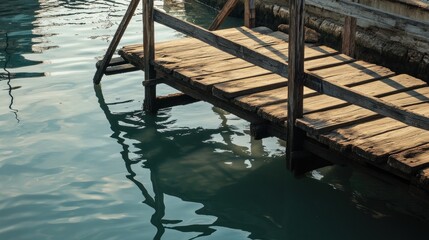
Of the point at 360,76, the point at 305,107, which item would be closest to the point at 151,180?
the point at 305,107

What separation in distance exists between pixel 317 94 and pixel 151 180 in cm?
→ 200

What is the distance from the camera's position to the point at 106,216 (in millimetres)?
8078

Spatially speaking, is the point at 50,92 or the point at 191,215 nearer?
the point at 191,215

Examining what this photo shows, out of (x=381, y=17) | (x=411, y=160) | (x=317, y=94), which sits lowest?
(x=317, y=94)

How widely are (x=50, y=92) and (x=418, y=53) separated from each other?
17.1 ft

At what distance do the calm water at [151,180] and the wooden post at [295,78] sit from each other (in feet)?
2.22

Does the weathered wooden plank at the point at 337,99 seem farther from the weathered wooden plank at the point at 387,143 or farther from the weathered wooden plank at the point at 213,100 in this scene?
the weathered wooden plank at the point at 387,143

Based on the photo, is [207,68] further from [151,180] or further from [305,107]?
[305,107]

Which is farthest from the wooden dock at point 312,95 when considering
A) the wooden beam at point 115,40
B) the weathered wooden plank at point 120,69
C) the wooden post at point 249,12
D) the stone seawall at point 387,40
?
the stone seawall at point 387,40

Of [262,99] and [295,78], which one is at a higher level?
[295,78]

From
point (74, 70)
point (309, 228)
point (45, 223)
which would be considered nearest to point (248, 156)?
point (309, 228)

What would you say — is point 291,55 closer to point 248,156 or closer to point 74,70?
point 248,156

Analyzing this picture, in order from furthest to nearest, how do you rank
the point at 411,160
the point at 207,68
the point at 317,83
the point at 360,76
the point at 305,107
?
the point at 207,68 < the point at 360,76 < the point at 305,107 < the point at 317,83 < the point at 411,160

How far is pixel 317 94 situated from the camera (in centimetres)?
849
